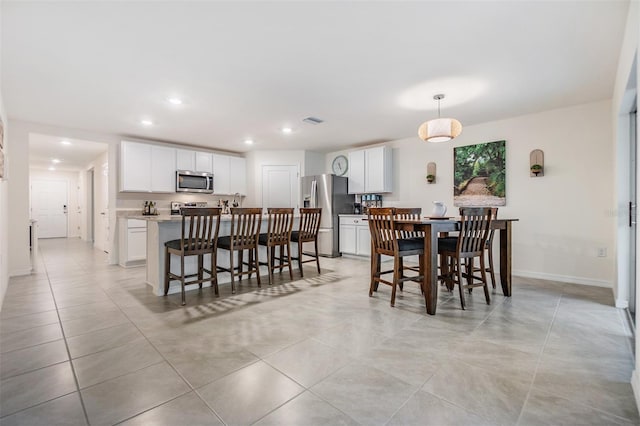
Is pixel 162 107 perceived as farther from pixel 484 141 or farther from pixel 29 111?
pixel 484 141

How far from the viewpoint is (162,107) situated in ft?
12.4

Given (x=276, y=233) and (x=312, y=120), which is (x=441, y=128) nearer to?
(x=312, y=120)

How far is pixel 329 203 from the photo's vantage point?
5.96 metres

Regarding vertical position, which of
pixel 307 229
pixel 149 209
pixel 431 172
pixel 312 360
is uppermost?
pixel 431 172

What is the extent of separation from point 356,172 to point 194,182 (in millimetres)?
3147

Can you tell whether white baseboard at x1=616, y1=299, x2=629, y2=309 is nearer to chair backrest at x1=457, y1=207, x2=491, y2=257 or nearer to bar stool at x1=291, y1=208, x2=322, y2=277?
chair backrest at x1=457, y1=207, x2=491, y2=257

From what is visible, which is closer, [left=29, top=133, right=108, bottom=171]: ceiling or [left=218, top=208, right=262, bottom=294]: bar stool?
[left=218, top=208, right=262, bottom=294]: bar stool

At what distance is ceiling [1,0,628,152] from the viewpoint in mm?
2016

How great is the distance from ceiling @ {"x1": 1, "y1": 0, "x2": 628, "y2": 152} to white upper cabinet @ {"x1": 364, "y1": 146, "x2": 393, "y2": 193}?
1261 mm

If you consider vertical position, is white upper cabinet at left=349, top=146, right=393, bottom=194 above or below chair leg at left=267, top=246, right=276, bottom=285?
above

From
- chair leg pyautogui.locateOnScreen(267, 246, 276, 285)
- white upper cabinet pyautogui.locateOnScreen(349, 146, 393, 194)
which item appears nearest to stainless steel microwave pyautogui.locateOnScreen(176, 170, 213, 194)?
chair leg pyautogui.locateOnScreen(267, 246, 276, 285)

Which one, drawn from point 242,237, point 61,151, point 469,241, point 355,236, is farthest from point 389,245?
point 61,151

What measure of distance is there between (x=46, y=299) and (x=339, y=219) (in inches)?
173

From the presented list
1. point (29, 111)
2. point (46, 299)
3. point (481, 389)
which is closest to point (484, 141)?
point (481, 389)
